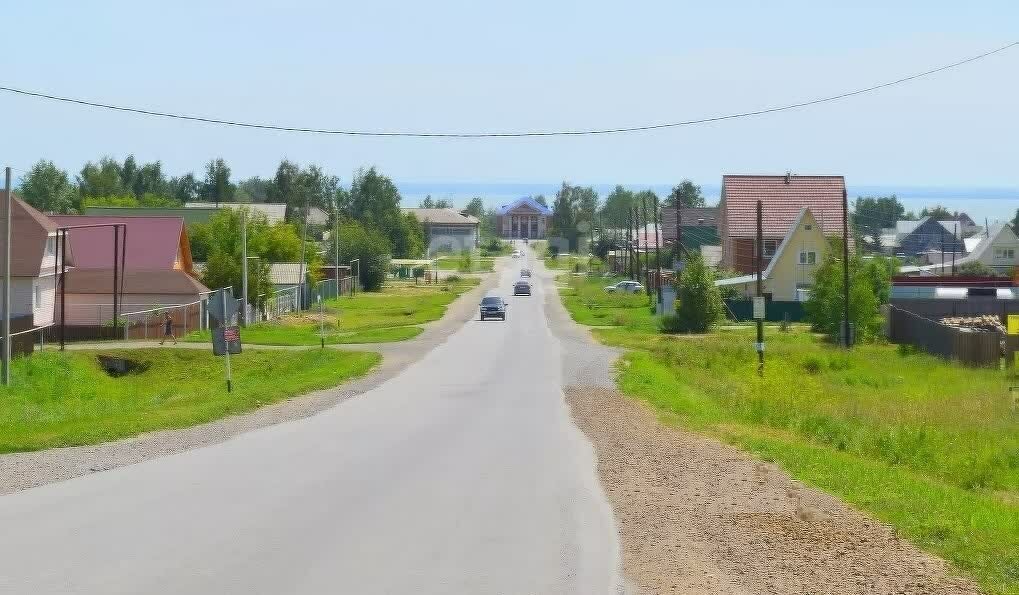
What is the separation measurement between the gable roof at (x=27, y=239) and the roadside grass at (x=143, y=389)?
10437 mm

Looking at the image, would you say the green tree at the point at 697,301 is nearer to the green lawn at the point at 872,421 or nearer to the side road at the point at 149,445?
the green lawn at the point at 872,421

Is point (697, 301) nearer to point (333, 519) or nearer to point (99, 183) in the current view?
point (333, 519)

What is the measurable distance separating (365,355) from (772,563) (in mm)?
34096

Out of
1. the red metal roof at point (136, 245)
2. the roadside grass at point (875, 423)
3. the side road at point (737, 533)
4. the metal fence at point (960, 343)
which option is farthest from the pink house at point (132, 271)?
the side road at point (737, 533)

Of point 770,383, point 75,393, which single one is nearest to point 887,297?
point 770,383

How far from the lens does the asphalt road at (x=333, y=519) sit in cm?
944

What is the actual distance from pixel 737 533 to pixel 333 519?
4080mm

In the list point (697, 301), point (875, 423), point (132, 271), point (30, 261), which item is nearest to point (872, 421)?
point (875, 423)

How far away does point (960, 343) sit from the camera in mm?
46281

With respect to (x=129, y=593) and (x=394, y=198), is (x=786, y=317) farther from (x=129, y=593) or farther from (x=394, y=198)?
(x=394, y=198)

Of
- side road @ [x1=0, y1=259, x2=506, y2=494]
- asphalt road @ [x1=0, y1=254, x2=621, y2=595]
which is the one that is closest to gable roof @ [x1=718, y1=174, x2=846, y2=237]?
side road @ [x1=0, y1=259, x2=506, y2=494]

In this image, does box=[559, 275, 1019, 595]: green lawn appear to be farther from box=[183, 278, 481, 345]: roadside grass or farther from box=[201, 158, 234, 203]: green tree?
box=[201, 158, 234, 203]: green tree

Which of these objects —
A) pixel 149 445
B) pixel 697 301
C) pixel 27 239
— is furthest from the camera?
pixel 697 301

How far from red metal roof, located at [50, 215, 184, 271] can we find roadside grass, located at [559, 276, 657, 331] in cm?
2334
